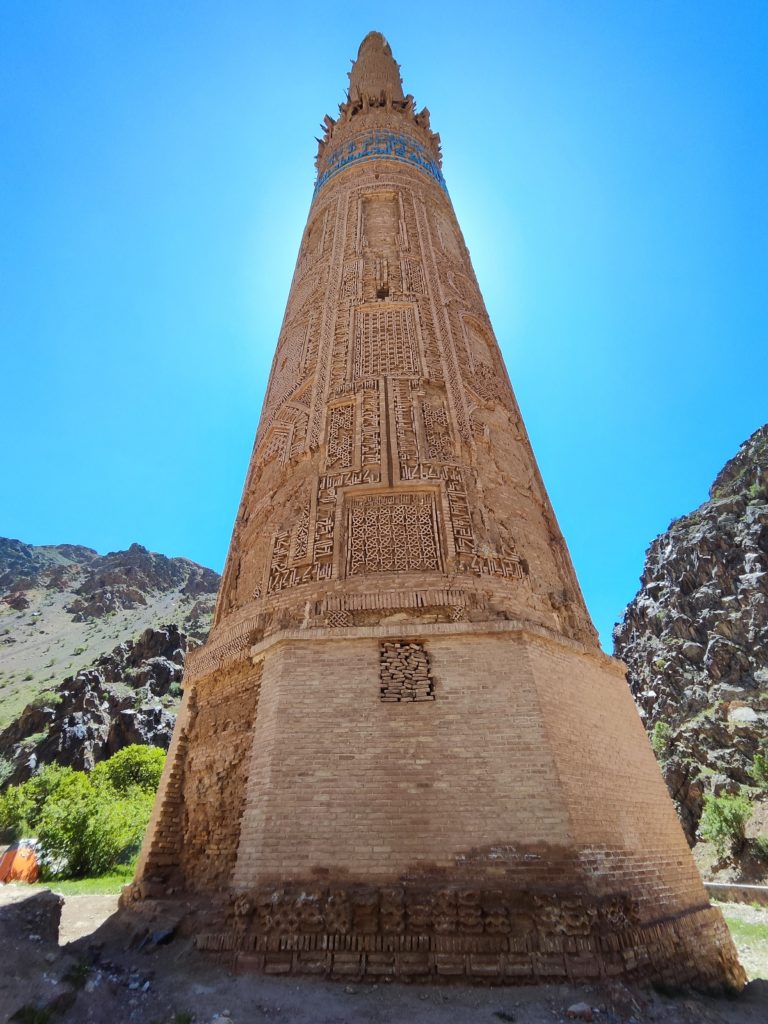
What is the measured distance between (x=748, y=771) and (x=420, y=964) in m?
22.0

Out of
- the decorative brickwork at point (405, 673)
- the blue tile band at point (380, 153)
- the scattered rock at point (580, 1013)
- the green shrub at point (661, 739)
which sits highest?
the blue tile band at point (380, 153)

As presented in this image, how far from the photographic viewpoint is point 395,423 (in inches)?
296

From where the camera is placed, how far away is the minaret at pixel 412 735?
3.92 meters

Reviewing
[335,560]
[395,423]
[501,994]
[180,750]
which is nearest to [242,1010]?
[501,994]

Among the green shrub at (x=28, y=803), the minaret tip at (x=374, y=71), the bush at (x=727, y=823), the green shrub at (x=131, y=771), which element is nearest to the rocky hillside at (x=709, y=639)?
the bush at (x=727, y=823)

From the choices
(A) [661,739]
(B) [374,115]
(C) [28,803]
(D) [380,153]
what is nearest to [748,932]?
(D) [380,153]

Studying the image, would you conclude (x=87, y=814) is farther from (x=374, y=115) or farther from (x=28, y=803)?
(x=374, y=115)

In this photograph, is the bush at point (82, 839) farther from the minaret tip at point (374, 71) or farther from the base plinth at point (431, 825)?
the minaret tip at point (374, 71)

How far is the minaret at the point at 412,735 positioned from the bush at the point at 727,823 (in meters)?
16.0

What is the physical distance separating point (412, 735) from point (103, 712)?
30014mm

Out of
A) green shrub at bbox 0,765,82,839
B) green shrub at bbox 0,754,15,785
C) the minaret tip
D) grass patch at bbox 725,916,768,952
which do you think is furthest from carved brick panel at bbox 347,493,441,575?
green shrub at bbox 0,754,15,785

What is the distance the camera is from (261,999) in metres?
3.49

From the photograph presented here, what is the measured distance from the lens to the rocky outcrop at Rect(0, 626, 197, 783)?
26.8 m

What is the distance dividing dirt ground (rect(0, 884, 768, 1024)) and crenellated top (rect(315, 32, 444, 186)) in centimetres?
1517
